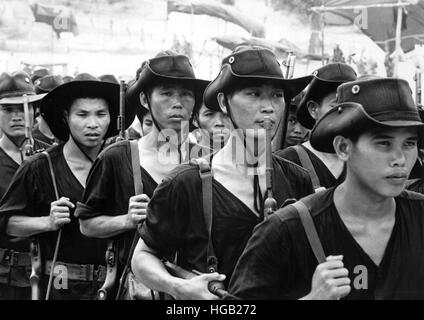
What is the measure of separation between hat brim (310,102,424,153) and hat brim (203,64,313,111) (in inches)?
32.3

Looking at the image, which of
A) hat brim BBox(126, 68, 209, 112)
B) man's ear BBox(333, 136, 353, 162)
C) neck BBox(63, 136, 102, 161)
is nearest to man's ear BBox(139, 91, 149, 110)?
hat brim BBox(126, 68, 209, 112)

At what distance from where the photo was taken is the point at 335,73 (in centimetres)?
725

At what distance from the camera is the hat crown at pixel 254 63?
5254 millimetres

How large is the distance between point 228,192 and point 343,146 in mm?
938

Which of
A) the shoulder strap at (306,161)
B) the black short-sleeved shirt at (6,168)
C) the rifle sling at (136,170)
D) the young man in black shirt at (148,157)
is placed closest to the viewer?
the rifle sling at (136,170)

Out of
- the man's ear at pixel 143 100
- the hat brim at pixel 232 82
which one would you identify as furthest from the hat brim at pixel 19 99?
the hat brim at pixel 232 82

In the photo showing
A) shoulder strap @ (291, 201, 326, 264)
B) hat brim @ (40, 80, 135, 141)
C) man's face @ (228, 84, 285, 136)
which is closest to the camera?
shoulder strap @ (291, 201, 326, 264)

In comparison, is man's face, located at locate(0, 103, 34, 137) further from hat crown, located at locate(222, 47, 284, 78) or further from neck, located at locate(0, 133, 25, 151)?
hat crown, located at locate(222, 47, 284, 78)

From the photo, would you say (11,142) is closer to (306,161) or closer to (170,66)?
(170,66)

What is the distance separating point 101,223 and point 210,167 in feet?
5.13

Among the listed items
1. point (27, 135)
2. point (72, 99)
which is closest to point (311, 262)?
point (72, 99)

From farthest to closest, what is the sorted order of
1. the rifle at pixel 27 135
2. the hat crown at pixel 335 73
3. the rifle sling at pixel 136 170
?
1. the rifle at pixel 27 135
2. the hat crown at pixel 335 73
3. the rifle sling at pixel 136 170

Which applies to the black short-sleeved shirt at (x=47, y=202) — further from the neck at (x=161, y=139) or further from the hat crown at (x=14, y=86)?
the hat crown at (x=14, y=86)

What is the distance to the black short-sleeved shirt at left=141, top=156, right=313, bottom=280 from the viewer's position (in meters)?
4.84
